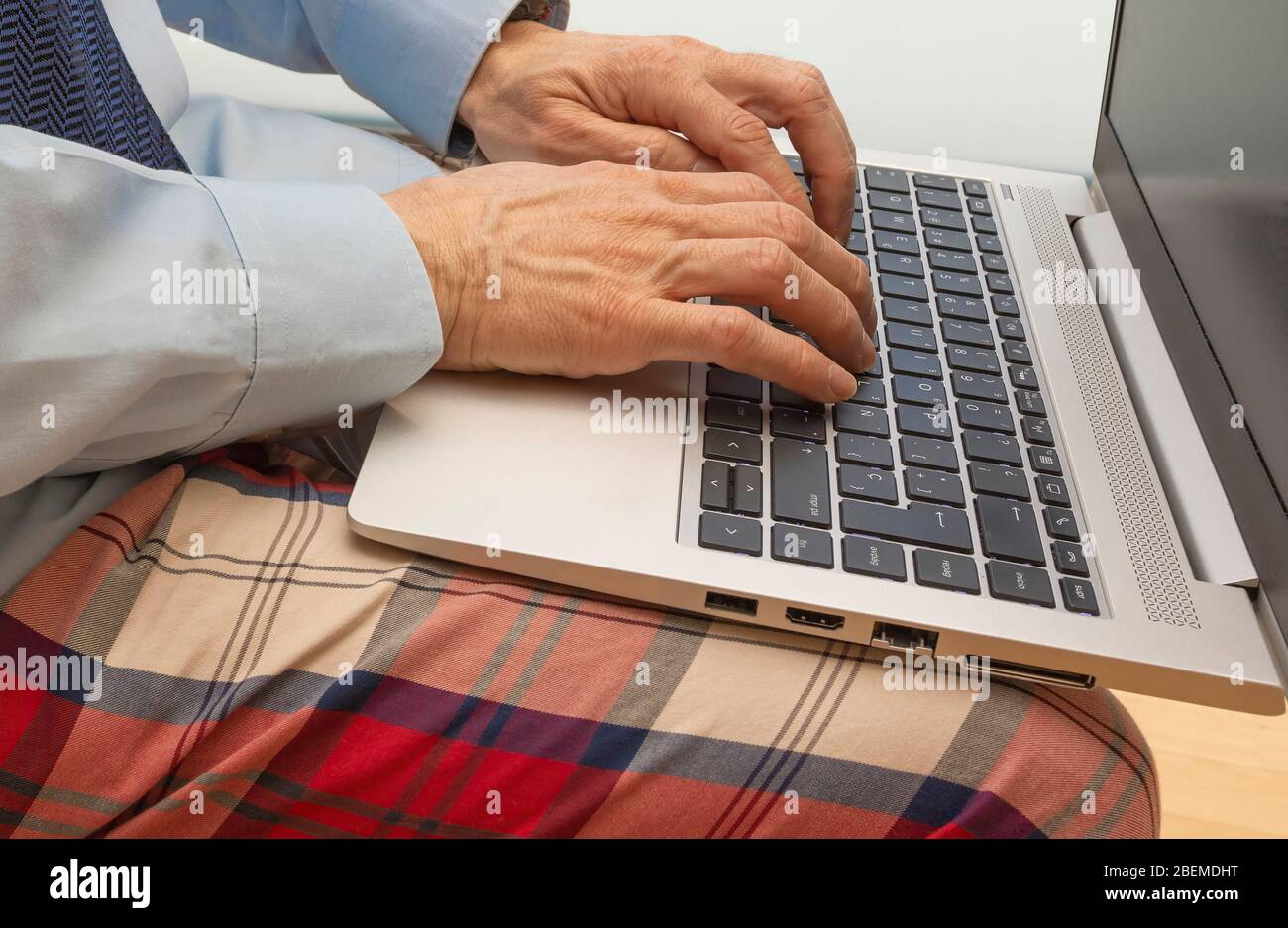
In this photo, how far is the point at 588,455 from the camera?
0.51m

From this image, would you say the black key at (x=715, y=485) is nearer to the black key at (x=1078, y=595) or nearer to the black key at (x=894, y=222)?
the black key at (x=1078, y=595)

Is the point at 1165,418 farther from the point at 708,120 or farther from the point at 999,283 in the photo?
the point at 708,120

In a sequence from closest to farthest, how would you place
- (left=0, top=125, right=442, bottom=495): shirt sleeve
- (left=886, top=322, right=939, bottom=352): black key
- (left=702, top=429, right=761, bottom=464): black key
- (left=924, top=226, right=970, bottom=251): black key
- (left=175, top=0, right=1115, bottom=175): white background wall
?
(left=0, top=125, right=442, bottom=495): shirt sleeve
(left=702, top=429, right=761, bottom=464): black key
(left=886, top=322, right=939, bottom=352): black key
(left=924, top=226, right=970, bottom=251): black key
(left=175, top=0, right=1115, bottom=175): white background wall

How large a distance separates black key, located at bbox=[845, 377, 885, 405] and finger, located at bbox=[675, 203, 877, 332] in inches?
2.0

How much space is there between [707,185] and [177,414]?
32 cm

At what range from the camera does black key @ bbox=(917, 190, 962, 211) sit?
0.78 metres

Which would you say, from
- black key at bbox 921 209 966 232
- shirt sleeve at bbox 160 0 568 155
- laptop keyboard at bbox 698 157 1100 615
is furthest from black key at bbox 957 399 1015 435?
shirt sleeve at bbox 160 0 568 155

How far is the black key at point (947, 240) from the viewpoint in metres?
0.73

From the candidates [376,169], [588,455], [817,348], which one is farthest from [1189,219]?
[376,169]

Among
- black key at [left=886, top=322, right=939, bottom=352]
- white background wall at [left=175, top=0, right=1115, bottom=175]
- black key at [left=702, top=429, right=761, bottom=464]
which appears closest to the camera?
black key at [left=702, top=429, right=761, bottom=464]

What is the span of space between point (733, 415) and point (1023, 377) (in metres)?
0.19

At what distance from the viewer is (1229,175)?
23.2 inches

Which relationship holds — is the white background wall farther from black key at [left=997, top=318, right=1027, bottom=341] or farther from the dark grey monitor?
black key at [left=997, top=318, right=1027, bottom=341]

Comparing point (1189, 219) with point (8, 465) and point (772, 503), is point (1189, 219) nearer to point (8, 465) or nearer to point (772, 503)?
point (772, 503)
